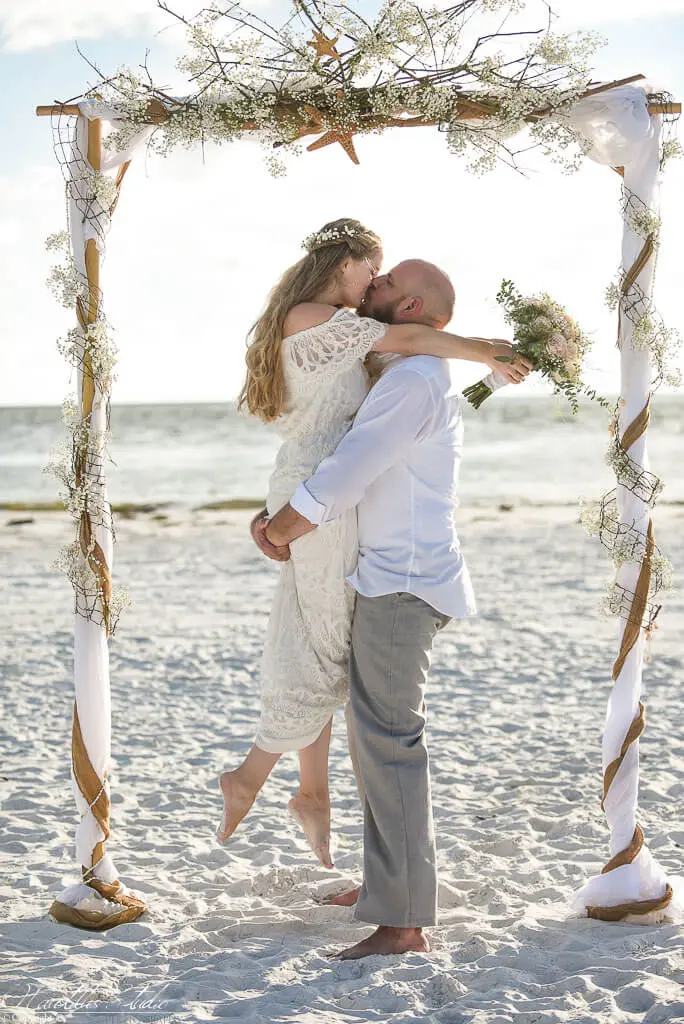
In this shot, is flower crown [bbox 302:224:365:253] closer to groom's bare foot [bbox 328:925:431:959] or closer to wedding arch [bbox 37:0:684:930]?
wedding arch [bbox 37:0:684:930]

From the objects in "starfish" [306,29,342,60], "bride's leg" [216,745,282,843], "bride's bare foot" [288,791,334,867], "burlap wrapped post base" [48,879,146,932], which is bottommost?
"burlap wrapped post base" [48,879,146,932]

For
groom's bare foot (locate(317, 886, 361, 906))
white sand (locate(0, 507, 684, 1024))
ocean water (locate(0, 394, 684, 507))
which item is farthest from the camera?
ocean water (locate(0, 394, 684, 507))

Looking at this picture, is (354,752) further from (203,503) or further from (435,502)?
(203,503)

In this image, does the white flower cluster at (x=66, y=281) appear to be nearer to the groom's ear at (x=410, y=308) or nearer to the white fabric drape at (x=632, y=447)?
the groom's ear at (x=410, y=308)

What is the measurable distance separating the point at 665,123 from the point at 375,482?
158 cm

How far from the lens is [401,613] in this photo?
3.53 meters

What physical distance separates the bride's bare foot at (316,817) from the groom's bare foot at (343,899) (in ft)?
0.56

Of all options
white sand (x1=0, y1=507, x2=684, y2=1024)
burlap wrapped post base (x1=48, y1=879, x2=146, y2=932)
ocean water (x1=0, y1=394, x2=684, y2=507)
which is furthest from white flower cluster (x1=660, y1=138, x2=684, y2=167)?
ocean water (x1=0, y1=394, x2=684, y2=507)

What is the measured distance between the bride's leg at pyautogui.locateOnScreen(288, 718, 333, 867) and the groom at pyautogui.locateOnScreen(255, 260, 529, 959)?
0.38m

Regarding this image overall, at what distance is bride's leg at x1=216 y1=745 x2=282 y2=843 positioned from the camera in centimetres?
384

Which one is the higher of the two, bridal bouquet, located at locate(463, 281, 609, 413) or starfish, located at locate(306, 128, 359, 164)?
starfish, located at locate(306, 128, 359, 164)

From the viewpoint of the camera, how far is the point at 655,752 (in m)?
5.86

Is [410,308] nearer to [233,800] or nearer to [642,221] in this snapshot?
[642,221]

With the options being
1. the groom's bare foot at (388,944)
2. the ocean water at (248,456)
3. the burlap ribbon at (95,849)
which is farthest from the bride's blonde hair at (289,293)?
the ocean water at (248,456)
